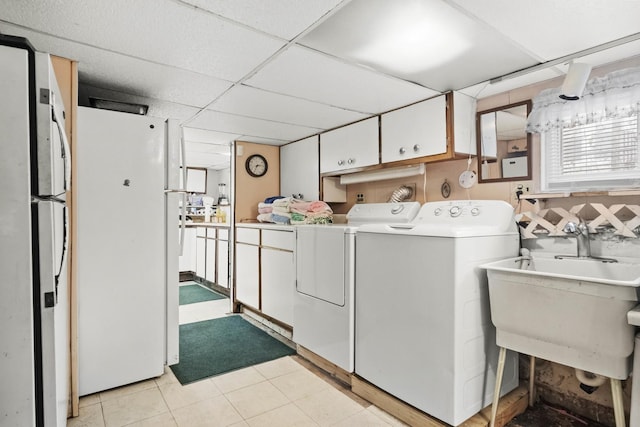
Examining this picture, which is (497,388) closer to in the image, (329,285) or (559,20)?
(329,285)

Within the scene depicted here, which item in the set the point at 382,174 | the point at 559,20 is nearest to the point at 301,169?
the point at 382,174

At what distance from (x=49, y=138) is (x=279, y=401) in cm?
190

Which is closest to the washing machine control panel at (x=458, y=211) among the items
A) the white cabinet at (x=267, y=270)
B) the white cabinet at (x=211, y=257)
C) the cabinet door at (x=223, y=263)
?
the white cabinet at (x=267, y=270)

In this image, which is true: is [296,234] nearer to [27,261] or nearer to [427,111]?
[427,111]

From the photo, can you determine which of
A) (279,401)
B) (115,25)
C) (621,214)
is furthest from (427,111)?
(279,401)

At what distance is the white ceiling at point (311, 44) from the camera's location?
1.47 m

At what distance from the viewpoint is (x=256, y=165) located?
4.23 m

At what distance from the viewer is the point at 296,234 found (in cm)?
285

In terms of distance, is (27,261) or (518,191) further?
(518,191)

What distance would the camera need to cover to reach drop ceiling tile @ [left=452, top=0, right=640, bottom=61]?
143cm

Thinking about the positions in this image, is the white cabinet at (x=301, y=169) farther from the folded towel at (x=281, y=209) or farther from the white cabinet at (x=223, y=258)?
the white cabinet at (x=223, y=258)

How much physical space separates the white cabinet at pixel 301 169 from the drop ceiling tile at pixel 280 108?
52 cm

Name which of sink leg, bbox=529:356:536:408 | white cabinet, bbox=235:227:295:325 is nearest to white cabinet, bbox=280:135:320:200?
white cabinet, bbox=235:227:295:325

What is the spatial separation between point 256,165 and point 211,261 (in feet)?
5.76
